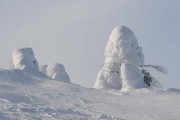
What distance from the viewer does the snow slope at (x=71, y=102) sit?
9867 mm

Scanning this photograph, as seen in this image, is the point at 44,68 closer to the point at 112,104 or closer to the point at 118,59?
the point at 118,59

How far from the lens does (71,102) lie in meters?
11.3

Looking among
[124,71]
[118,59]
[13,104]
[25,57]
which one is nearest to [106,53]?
[118,59]

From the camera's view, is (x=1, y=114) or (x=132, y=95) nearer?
(x=1, y=114)

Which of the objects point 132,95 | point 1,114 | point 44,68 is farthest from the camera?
point 44,68

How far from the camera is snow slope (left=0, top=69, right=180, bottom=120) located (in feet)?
32.4

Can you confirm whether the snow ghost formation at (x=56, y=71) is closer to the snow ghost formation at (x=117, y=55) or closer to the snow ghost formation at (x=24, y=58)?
the snow ghost formation at (x=117, y=55)

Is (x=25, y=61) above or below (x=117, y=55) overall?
below

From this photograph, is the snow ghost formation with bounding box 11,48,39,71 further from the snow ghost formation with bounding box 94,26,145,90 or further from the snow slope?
the snow ghost formation with bounding box 94,26,145,90

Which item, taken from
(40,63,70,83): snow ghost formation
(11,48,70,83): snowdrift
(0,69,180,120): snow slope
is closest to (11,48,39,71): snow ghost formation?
(11,48,70,83): snowdrift

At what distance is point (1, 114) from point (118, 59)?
39.2 ft

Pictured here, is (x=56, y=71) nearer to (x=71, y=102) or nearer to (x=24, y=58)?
(x=24, y=58)

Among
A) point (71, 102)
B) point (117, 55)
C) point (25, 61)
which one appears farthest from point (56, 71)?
point (71, 102)

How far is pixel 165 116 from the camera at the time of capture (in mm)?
10969
